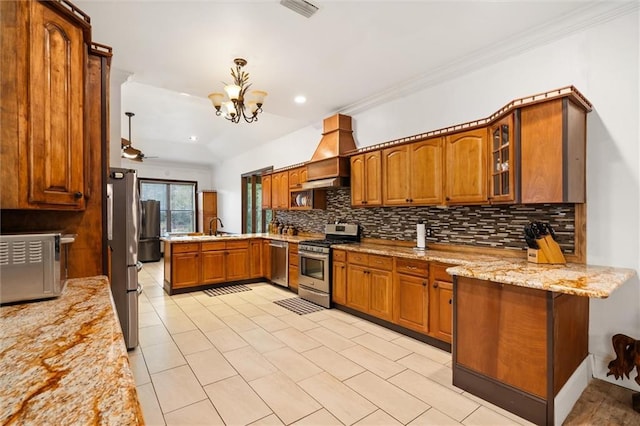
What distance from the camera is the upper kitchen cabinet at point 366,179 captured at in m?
4.09

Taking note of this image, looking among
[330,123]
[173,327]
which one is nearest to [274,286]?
[173,327]

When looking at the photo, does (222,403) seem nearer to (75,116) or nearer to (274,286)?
(75,116)

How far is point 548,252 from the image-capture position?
2545mm

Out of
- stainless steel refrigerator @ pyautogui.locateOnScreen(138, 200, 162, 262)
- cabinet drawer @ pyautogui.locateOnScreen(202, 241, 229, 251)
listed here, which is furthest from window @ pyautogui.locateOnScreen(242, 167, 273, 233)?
stainless steel refrigerator @ pyautogui.locateOnScreen(138, 200, 162, 262)

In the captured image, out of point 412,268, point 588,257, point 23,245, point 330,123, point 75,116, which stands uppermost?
point 330,123

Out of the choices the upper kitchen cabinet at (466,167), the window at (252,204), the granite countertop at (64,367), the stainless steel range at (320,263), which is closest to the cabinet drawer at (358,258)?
the stainless steel range at (320,263)

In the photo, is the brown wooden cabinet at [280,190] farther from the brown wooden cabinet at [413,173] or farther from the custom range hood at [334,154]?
the brown wooden cabinet at [413,173]

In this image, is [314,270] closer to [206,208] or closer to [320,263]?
[320,263]

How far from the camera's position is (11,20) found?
1.36 metres

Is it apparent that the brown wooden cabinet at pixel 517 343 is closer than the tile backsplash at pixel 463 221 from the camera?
Yes

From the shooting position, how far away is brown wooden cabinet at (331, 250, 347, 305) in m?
4.15

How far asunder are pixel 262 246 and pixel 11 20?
4799 millimetres

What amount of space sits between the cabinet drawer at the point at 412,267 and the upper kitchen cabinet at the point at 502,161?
905mm

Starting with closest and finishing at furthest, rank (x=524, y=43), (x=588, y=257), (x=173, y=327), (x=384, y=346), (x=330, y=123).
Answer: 1. (x=588, y=257)
2. (x=524, y=43)
3. (x=384, y=346)
4. (x=173, y=327)
5. (x=330, y=123)
